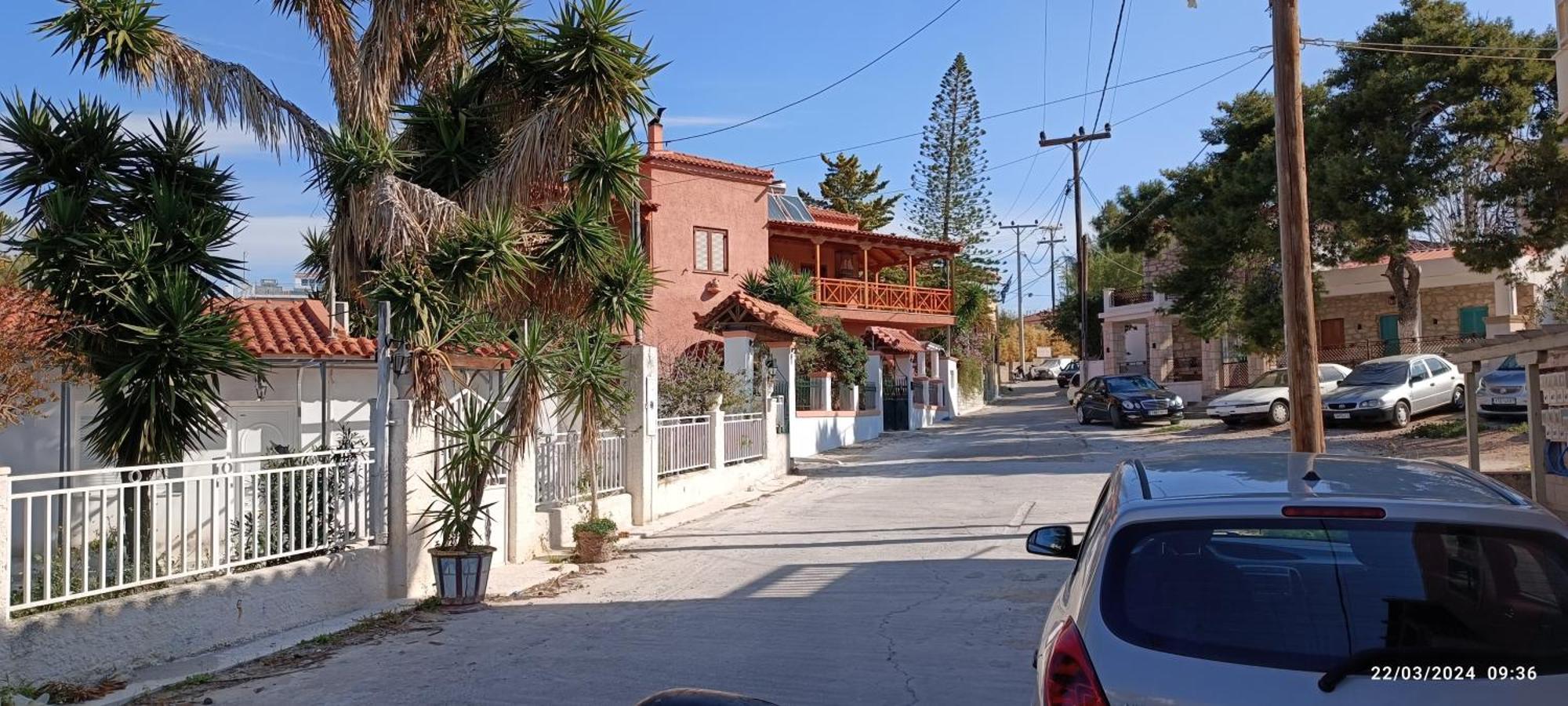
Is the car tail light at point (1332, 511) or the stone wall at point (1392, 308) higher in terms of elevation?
the stone wall at point (1392, 308)

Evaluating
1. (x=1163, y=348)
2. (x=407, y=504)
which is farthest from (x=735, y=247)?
(x=407, y=504)

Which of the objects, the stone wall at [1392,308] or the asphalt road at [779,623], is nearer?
the asphalt road at [779,623]

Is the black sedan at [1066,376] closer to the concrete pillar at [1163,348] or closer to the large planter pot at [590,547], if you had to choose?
the concrete pillar at [1163,348]

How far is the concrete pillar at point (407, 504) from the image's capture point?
10.0 meters

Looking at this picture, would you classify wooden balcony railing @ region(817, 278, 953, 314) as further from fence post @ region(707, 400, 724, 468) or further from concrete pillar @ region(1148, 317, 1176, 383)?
fence post @ region(707, 400, 724, 468)

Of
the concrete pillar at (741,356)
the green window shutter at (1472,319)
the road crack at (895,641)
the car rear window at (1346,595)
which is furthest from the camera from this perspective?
the green window shutter at (1472,319)

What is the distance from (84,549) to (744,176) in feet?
92.8

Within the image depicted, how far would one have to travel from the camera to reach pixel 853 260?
41.3 metres

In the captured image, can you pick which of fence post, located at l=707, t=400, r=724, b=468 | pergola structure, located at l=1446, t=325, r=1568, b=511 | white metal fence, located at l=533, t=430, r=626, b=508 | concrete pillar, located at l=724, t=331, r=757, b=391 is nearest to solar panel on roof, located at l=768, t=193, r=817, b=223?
concrete pillar, located at l=724, t=331, r=757, b=391

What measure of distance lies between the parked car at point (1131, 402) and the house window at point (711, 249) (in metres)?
11.4

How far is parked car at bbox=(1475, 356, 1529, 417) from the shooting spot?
862 inches

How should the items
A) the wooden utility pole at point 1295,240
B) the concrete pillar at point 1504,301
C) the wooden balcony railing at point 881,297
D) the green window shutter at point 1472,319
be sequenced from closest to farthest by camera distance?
the wooden utility pole at point 1295,240 < the concrete pillar at point 1504,301 < the green window shutter at point 1472,319 < the wooden balcony railing at point 881,297

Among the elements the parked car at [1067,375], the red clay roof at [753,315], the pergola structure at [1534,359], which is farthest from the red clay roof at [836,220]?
the pergola structure at [1534,359]

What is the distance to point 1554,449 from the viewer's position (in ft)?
37.6
